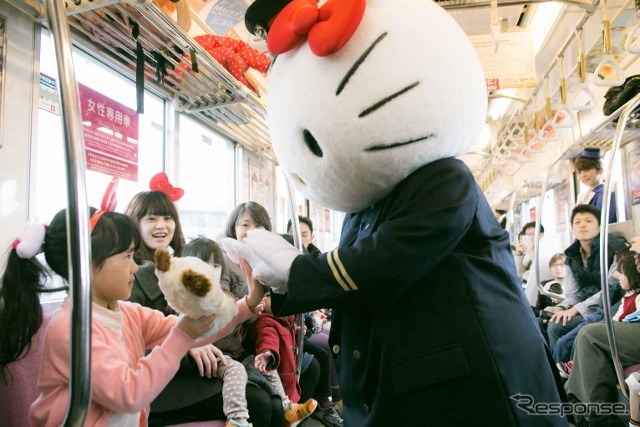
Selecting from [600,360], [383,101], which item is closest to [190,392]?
[383,101]

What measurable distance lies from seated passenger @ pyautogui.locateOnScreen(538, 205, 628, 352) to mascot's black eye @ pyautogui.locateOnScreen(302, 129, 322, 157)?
2.90m

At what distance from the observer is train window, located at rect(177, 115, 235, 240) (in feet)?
9.64

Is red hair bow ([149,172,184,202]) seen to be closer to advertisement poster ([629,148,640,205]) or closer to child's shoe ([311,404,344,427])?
child's shoe ([311,404,344,427])

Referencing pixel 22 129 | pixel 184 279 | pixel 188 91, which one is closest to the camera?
pixel 184 279

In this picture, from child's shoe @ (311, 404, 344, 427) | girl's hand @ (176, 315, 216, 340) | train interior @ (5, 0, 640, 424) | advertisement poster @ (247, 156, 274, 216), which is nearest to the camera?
girl's hand @ (176, 315, 216, 340)

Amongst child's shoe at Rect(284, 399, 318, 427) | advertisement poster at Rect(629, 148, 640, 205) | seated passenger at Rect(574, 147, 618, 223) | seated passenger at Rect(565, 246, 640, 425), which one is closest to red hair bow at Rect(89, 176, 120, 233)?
child's shoe at Rect(284, 399, 318, 427)

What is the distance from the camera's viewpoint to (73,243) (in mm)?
548

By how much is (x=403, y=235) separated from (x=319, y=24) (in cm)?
44

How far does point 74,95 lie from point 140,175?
6.45 ft

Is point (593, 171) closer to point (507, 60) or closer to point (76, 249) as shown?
point (507, 60)

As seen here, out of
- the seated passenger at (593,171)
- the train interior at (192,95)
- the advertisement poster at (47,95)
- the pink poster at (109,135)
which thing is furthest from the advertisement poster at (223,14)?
the seated passenger at (593,171)

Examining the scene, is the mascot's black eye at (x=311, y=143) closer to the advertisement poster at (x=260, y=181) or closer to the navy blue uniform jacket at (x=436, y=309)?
the navy blue uniform jacket at (x=436, y=309)

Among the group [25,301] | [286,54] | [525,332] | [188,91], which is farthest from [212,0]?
[525,332]

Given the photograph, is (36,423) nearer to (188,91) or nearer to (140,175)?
(140,175)
